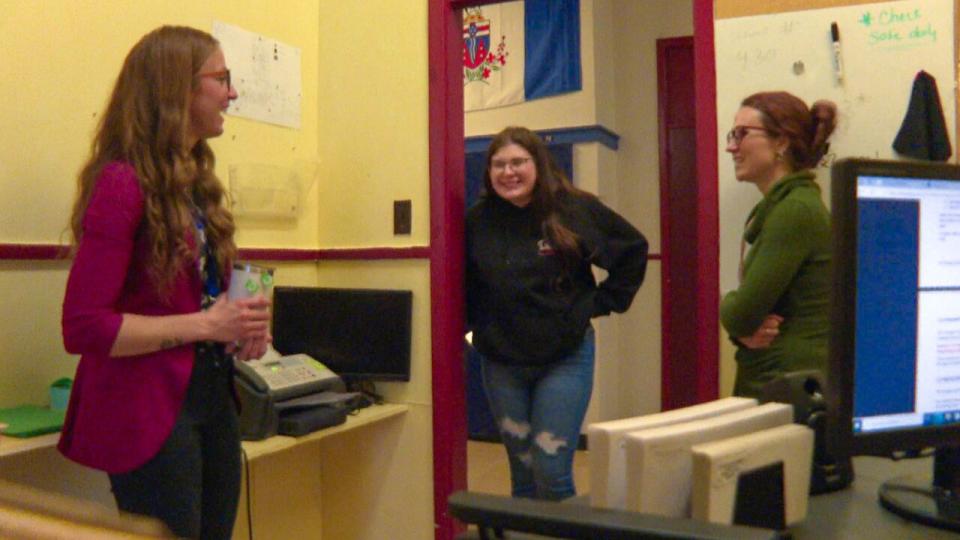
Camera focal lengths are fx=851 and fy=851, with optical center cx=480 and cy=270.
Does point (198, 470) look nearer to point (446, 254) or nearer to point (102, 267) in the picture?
point (102, 267)

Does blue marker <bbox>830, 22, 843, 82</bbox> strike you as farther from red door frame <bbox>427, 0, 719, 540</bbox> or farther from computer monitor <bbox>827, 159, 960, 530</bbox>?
computer monitor <bbox>827, 159, 960, 530</bbox>

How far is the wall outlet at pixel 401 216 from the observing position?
2838 millimetres

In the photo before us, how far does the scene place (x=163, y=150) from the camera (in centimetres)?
162

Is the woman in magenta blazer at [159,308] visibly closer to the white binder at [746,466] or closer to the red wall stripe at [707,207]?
the white binder at [746,466]

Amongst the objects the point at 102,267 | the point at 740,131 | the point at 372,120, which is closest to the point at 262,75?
the point at 372,120

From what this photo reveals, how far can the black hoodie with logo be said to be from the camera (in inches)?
100

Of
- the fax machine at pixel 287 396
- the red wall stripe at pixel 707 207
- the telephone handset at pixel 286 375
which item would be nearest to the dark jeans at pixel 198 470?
the fax machine at pixel 287 396

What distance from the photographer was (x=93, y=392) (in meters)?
1.56

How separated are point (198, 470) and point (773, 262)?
1.18 metres

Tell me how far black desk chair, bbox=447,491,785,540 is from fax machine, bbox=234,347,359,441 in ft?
4.22

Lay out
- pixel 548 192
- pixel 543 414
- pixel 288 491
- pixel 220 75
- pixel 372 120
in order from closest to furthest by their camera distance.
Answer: pixel 220 75
pixel 543 414
pixel 548 192
pixel 288 491
pixel 372 120

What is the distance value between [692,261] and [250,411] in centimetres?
346

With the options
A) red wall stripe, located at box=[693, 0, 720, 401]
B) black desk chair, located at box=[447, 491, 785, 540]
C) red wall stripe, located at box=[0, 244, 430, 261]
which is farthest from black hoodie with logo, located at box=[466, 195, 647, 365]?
black desk chair, located at box=[447, 491, 785, 540]

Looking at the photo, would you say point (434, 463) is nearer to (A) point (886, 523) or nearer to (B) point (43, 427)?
(B) point (43, 427)
